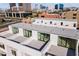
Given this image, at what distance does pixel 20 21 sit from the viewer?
1904 millimetres

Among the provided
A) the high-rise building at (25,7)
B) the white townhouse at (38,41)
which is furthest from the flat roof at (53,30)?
the high-rise building at (25,7)

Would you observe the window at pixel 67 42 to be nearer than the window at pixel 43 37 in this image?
Yes

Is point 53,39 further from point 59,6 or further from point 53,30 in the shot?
point 59,6

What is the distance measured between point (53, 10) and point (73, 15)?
0.31 m

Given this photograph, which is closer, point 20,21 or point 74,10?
point 74,10

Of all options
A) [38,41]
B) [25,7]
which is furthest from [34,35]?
[25,7]

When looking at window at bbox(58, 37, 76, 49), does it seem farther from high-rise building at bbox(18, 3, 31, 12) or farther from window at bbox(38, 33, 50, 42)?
high-rise building at bbox(18, 3, 31, 12)

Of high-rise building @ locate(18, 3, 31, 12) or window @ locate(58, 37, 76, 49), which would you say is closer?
window @ locate(58, 37, 76, 49)

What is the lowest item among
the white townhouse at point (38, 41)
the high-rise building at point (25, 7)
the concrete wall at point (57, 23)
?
the white townhouse at point (38, 41)

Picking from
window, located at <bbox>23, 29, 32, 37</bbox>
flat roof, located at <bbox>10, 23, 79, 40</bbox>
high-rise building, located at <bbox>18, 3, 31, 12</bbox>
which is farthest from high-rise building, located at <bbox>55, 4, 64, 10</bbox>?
window, located at <bbox>23, 29, 32, 37</bbox>

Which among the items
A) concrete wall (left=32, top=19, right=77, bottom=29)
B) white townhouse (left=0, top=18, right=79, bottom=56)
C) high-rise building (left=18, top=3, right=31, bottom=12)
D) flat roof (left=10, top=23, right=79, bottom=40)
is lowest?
white townhouse (left=0, top=18, right=79, bottom=56)

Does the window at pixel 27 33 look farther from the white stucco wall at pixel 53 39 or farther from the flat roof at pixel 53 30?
the white stucco wall at pixel 53 39

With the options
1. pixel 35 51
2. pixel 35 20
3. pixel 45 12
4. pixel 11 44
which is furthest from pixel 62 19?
pixel 11 44

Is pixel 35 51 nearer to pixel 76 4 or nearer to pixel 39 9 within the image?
pixel 39 9
